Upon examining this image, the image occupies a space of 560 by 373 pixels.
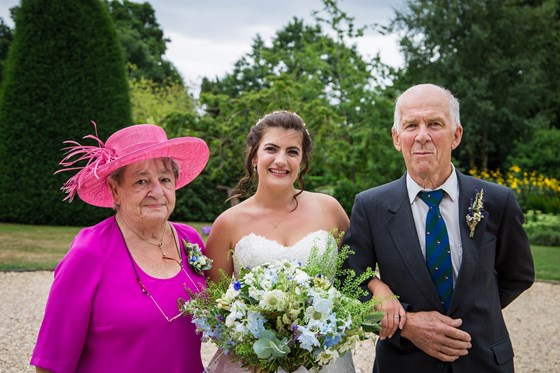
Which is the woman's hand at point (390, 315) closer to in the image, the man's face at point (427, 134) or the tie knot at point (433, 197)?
the tie knot at point (433, 197)

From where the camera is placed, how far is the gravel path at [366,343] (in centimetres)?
645

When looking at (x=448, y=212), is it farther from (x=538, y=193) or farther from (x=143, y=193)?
(x=538, y=193)

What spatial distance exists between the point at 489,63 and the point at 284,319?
2216 centimetres

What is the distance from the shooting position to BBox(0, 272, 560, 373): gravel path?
21.2 ft

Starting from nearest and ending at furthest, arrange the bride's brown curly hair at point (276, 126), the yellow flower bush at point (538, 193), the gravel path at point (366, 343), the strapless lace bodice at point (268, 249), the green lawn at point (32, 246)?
the strapless lace bodice at point (268, 249), the bride's brown curly hair at point (276, 126), the gravel path at point (366, 343), the green lawn at point (32, 246), the yellow flower bush at point (538, 193)

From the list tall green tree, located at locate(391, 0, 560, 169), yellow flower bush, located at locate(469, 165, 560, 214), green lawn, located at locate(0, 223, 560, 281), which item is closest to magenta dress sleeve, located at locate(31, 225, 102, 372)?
green lawn, located at locate(0, 223, 560, 281)

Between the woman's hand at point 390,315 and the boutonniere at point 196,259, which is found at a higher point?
the boutonniere at point 196,259

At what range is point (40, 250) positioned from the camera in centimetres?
1127

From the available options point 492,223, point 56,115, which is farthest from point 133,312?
point 56,115

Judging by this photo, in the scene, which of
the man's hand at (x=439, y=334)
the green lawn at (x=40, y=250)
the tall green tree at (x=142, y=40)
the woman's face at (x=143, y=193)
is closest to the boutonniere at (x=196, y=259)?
the woman's face at (x=143, y=193)

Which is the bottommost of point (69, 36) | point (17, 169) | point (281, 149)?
point (17, 169)

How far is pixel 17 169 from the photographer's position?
13484mm

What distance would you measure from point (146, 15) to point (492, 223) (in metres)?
44.0

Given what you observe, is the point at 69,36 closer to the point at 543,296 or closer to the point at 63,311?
the point at 543,296
